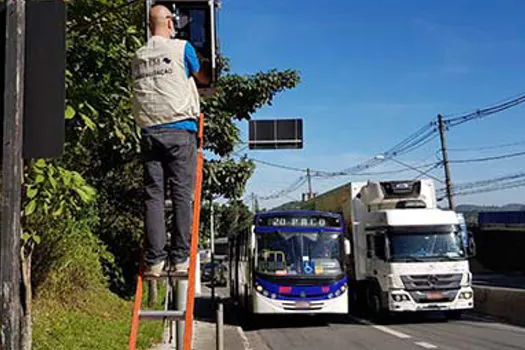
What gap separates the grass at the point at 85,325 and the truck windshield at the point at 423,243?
761 cm

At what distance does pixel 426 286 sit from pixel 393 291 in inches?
38.5

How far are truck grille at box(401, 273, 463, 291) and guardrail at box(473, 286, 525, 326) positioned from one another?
1.61m

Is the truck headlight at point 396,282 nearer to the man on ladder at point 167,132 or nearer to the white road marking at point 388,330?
the white road marking at point 388,330

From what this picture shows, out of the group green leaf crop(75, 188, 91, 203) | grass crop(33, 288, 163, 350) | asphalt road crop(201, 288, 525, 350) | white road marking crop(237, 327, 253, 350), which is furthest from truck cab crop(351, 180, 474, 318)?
green leaf crop(75, 188, 91, 203)

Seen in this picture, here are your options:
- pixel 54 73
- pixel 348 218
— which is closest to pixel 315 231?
pixel 348 218

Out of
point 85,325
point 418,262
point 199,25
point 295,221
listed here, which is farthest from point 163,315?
point 418,262

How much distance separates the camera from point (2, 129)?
3.39 m

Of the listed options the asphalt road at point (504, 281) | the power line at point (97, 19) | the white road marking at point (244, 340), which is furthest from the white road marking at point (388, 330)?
the asphalt road at point (504, 281)

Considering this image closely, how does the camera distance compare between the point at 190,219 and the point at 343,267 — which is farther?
the point at 343,267

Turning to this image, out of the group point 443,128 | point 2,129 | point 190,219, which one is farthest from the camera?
point 443,128

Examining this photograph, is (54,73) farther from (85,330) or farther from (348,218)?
(348,218)

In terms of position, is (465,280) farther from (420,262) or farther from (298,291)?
(298,291)

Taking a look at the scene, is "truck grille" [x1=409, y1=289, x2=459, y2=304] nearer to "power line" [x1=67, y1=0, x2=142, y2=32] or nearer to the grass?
the grass

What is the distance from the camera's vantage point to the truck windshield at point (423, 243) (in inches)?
782
